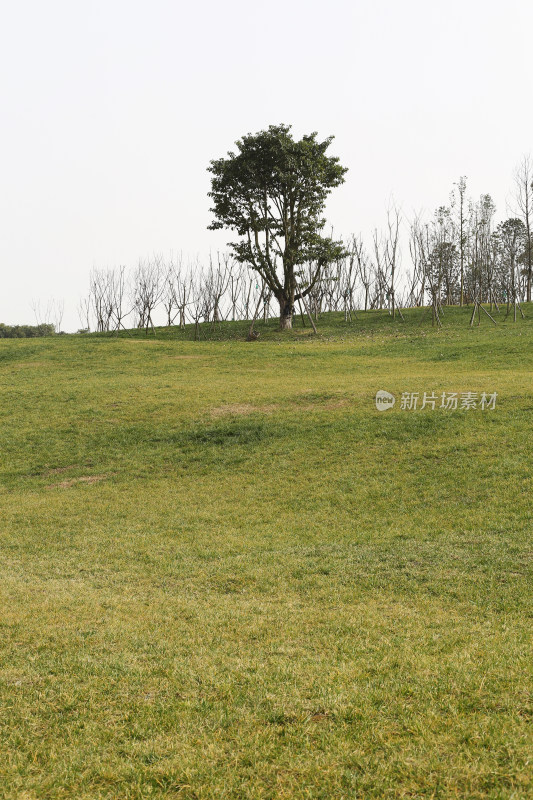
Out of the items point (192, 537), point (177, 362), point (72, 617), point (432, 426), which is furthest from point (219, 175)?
point (72, 617)

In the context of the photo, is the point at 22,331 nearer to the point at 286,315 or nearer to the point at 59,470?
the point at 286,315

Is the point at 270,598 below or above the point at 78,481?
below

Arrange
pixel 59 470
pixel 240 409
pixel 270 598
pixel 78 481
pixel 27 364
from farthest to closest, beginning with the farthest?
pixel 27 364 → pixel 240 409 → pixel 59 470 → pixel 78 481 → pixel 270 598

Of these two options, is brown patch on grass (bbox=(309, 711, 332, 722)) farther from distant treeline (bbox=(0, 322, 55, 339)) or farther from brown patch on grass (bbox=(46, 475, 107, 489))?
distant treeline (bbox=(0, 322, 55, 339))

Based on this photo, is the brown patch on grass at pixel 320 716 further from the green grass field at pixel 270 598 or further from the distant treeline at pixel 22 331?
the distant treeline at pixel 22 331

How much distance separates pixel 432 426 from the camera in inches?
709

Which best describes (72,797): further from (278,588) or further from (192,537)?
(192,537)

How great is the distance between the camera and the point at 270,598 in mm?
8344

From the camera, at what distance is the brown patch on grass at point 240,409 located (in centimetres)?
2189

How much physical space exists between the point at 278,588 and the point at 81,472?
34.7ft

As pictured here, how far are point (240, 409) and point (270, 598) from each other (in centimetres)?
1442

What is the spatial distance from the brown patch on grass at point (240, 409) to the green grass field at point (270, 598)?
0.53 feet

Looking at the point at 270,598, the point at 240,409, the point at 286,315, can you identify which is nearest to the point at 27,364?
the point at 240,409

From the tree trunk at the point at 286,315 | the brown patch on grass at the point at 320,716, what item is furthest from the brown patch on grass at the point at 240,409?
the tree trunk at the point at 286,315
